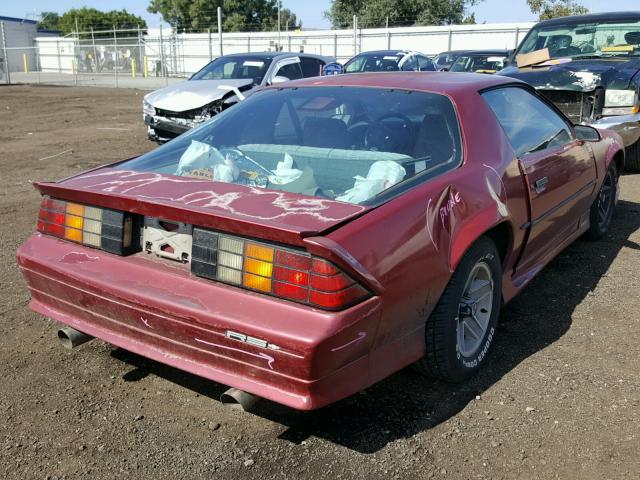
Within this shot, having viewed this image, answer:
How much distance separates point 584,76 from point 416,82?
4732 mm

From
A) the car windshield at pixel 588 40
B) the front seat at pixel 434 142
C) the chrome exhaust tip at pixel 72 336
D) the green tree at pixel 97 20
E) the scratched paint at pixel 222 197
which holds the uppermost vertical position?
the green tree at pixel 97 20

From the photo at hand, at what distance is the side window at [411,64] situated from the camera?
1525 centimetres

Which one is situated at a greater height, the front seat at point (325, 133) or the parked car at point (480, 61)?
the parked car at point (480, 61)

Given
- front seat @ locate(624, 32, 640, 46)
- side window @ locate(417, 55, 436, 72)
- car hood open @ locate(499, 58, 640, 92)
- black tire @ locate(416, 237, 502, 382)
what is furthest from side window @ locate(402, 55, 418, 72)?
black tire @ locate(416, 237, 502, 382)

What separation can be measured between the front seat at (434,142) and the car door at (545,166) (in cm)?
47

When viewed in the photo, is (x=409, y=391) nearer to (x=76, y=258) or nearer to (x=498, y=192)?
(x=498, y=192)

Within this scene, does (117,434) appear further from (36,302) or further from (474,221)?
(474,221)

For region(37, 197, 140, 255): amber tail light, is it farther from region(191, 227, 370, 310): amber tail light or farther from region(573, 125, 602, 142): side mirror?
region(573, 125, 602, 142): side mirror

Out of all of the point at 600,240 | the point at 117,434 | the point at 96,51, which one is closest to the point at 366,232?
the point at 117,434

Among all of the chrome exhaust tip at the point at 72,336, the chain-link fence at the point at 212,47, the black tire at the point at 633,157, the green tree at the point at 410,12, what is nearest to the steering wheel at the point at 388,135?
the chrome exhaust tip at the point at 72,336

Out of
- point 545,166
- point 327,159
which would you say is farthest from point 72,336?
point 545,166

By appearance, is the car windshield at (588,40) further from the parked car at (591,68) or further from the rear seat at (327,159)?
the rear seat at (327,159)

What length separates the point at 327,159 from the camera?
10.6 feet

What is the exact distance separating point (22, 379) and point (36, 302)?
39 centimetres
